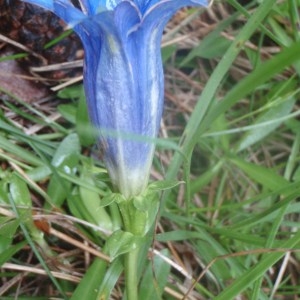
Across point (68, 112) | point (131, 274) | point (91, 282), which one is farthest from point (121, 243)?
point (68, 112)

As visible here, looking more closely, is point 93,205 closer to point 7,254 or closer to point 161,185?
point 7,254

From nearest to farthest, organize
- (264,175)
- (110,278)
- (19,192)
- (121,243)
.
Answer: (121,243) → (110,278) → (19,192) → (264,175)

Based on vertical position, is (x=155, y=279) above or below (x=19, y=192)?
below

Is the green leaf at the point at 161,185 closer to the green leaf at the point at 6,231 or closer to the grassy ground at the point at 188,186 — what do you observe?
the grassy ground at the point at 188,186

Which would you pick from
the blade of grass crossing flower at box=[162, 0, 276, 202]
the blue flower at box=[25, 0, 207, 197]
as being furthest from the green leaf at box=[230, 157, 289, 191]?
the blue flower at box=[25, 0, 207, 197]

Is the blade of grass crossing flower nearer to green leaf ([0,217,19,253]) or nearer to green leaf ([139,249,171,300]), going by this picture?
green leaf ([139,249,171,300])

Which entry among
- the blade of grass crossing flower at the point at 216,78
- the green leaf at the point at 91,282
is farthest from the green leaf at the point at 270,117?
the green leaf at the point at 91,282

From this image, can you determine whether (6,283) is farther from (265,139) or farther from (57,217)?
(265,139)
